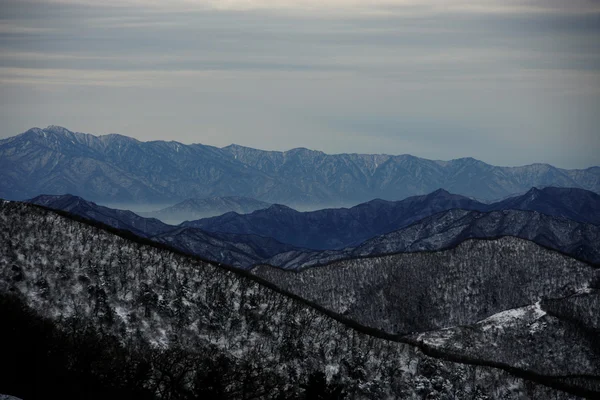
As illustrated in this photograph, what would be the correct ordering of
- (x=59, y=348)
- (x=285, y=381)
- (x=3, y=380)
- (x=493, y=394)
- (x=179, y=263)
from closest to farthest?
(x=3, y=380), (x=59, y=348), (x=285, y=381), (x=493, y=394), (x=179, y=263)

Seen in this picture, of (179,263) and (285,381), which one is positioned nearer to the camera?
(285,381)

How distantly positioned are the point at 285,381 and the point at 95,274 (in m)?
42.1

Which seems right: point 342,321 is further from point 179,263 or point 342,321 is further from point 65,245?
point 65,245

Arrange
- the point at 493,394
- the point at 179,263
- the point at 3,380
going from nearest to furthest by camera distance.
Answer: the point at 3,380 < the point at 493,394 < the point at 179,263

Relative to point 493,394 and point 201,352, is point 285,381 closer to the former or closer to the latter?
point 201,352

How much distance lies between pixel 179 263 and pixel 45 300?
27.9 meters

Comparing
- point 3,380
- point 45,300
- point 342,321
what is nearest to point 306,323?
point 342,321

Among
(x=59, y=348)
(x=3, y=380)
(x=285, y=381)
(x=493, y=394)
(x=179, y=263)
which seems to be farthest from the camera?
(x=179, y=263)

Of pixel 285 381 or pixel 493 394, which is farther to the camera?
pixel 493 394

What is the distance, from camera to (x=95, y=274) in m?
162

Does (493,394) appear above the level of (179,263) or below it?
below

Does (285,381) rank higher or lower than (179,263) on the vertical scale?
lower

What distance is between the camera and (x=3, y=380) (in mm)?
89375

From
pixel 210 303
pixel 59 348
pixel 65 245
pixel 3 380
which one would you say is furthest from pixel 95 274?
pixel 3 380
